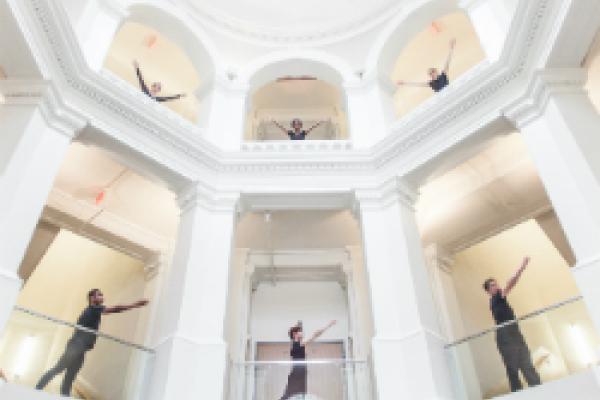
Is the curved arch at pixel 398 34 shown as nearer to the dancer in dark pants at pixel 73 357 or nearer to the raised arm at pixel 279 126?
the raised arm at pixel 279 126

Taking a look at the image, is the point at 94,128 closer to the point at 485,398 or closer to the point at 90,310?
the point at 90,310

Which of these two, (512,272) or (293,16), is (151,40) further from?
(512,272)

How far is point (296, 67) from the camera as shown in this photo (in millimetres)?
11625

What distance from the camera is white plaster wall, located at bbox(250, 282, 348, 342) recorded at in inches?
416

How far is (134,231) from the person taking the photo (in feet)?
35.1

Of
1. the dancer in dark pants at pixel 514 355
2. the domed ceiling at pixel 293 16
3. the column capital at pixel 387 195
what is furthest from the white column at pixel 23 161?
the dancer in dark pants at pixel 514 355

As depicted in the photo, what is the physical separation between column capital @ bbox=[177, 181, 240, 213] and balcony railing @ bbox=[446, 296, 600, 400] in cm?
423

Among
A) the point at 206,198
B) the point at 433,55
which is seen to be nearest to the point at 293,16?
the point at 433,55

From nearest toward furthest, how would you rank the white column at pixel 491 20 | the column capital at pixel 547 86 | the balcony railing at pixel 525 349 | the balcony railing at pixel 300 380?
the balcony railing at pixel 525 349 → the balcony railing at pixel 300 380 → the column capital at pixel 547 86 → the white column at pixel 491 20

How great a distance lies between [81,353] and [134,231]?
16.0 feet

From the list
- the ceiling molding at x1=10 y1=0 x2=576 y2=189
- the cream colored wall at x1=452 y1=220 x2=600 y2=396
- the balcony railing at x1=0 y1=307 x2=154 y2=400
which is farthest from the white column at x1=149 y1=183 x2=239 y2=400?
the cream colored wall at x1=452 y1=220 x2=600 y2=396

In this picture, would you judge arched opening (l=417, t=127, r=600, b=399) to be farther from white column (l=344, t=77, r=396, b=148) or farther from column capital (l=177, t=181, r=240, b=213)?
column capital (l=177, t=181, r=240, b=213)

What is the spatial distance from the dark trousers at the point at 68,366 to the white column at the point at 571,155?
19.6 ft

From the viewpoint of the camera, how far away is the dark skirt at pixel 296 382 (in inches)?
260
